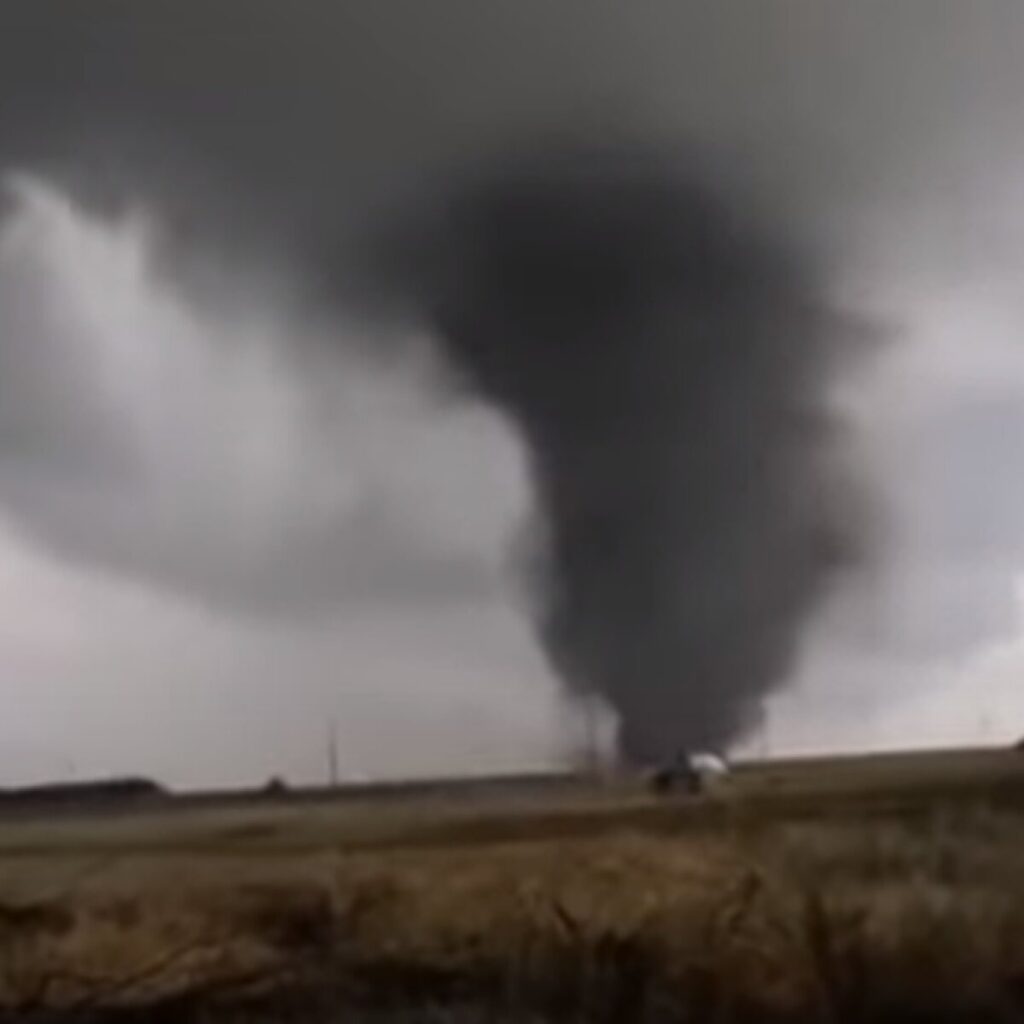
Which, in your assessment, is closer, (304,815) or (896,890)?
(896,890)

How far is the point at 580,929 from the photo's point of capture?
553 inches

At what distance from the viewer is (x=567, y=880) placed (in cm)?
1422

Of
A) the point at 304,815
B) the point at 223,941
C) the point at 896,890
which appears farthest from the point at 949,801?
the point at 304,815

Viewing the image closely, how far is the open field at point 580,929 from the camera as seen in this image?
1380 centimetres

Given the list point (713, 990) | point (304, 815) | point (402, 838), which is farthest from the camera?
point (304, 815)

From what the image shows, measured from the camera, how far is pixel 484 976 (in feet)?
46.1

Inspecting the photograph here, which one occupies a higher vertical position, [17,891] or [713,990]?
[17,891]

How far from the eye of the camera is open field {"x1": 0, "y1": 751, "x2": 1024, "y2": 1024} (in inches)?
543

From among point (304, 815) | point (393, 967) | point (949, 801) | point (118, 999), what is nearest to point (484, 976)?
point (393, 967)

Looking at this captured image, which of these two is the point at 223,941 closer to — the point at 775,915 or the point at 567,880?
the point at 567,880

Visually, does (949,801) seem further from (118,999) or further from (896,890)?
(118,999)

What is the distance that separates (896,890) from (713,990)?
134cm

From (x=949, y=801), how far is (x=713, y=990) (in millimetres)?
1968

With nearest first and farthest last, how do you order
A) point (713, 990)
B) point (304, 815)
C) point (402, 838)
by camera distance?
point (713, 990), point (402, 838), point (304, 815)
